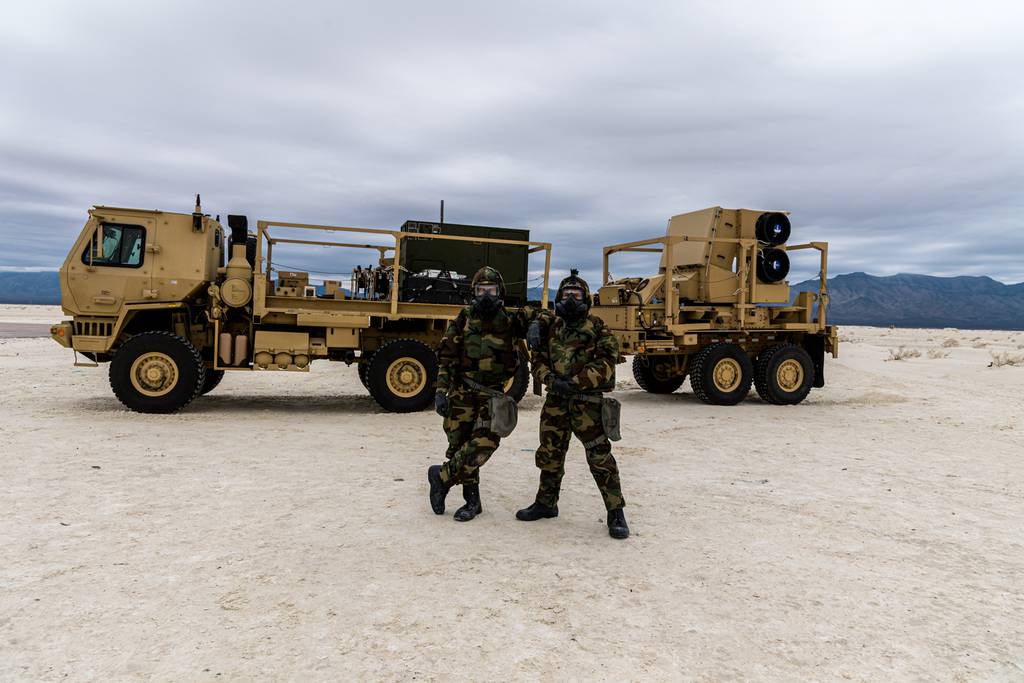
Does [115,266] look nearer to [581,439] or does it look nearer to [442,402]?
[442,402]

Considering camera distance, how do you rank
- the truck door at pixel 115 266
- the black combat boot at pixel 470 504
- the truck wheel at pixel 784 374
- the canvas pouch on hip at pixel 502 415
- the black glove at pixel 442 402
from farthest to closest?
the truck wheel at pixel 784 374, the truck door at pixel 115 266, the black combat boot at pixel 470 504, the black glove at pixel 442 402, the canvas pouch on hip at pixel 502 415

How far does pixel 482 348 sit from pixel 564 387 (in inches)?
26.9

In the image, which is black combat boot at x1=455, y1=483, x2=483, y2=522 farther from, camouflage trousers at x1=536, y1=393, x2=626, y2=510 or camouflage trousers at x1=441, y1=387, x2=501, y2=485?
camouflage trousers at x1=536, y1=393, x2=626, y2=510

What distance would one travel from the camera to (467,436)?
4902mm

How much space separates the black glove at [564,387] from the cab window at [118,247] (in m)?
7.77

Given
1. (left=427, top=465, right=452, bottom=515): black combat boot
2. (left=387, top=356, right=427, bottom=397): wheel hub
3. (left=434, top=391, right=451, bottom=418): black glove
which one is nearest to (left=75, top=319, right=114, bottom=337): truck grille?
(left=387, top=356, right=427, bottom=397): wheel hub

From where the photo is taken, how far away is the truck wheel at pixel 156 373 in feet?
30.7

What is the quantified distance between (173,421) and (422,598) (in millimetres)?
6608

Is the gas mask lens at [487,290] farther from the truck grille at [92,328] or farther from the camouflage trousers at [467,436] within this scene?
the truck grille at [92,328]

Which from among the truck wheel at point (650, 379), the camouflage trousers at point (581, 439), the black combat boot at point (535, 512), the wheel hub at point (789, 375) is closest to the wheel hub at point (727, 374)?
the wheel hub at point (789, 375)

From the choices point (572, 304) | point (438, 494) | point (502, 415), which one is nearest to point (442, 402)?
point (502, 415)

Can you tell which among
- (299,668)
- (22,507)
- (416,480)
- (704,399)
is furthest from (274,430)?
(704,399)

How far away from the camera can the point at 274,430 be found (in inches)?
331

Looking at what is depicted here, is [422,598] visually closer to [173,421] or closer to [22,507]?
[22,507]
